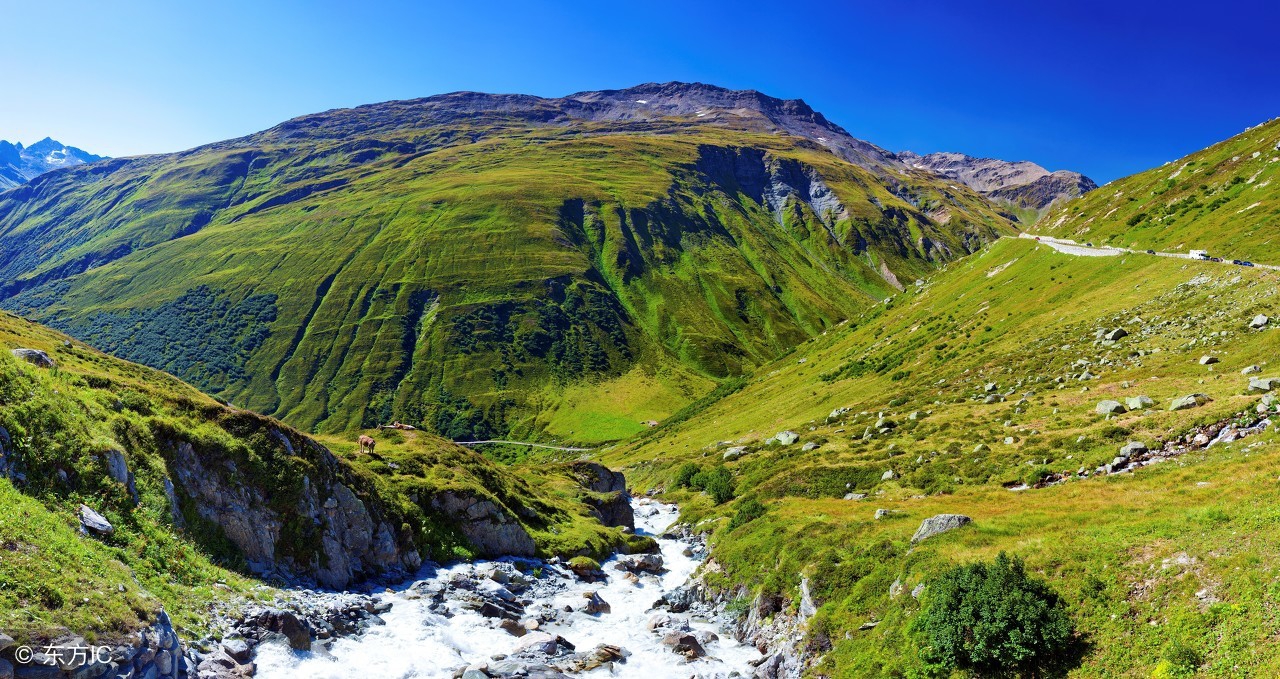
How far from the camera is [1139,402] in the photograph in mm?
44625

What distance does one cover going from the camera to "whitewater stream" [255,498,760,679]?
96.0 ft

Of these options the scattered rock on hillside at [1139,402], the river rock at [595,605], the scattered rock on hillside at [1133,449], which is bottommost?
the river rock at [595,605]

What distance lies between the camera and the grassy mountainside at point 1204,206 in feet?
→ 241

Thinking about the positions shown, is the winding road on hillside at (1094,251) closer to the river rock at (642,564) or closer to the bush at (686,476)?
the river rock at (642,564)

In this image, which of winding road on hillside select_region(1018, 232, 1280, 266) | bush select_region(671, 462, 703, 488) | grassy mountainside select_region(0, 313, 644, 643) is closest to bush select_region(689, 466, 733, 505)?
Result: bush select_region(671, 462, 703, 488)

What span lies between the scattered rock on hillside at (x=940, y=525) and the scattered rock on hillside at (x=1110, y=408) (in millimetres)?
22124

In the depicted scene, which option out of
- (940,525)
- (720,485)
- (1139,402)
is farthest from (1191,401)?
(720,485)

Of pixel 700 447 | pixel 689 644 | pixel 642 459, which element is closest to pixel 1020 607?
pixel 689 644

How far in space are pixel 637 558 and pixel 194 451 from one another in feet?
118

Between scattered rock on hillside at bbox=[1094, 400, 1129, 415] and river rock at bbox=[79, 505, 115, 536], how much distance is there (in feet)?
208

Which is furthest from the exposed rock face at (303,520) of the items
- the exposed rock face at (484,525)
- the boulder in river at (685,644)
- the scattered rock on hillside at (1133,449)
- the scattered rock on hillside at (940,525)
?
the scattered rock on hillside at (1133,449)

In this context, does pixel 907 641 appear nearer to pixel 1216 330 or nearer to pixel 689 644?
pixel 689 644

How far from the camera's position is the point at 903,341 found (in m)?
114

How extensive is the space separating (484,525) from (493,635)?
1713cm
